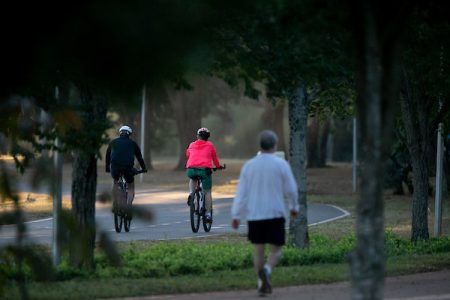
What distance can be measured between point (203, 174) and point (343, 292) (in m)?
9.13

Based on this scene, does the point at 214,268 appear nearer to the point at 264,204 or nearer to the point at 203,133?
the point at 264,204

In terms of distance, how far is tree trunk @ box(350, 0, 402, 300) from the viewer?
6.30 meters

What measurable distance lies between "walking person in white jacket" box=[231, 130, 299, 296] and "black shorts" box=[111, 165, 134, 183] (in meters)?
8.69

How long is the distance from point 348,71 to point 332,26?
13.6ft

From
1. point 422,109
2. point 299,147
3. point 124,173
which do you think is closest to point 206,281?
point 299,147

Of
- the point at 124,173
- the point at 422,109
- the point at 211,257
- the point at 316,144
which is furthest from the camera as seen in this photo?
the point at 316,144

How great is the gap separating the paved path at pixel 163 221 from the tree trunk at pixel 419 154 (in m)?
3.79

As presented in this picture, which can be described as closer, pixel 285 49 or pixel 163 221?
pixel 163 221

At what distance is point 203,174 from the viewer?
20.5 m

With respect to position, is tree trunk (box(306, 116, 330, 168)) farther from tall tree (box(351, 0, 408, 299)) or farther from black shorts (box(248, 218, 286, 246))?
tall tree (box(351, 0, 408, 299))

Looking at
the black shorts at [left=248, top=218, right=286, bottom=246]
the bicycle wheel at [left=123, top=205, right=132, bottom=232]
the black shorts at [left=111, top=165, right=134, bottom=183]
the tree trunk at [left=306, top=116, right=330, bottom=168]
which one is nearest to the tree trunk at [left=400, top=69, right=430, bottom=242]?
the black shorts at [left=111, top=165, right=134, bottom=183]

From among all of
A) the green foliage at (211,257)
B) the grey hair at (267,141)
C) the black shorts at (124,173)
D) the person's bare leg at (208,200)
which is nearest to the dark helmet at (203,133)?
the person's bare leg at (208,200)

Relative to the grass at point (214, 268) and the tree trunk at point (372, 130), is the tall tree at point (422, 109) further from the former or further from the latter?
the tree trunk at point (372, 130)

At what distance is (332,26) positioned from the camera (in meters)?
7.17
